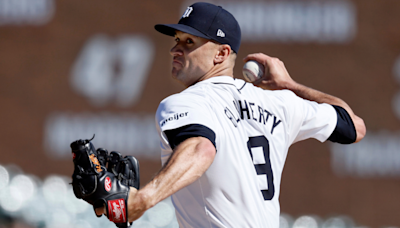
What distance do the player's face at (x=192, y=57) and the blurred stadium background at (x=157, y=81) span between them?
18.4 feet

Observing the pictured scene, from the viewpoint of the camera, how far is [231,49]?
8.76 feet

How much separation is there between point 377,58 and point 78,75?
192 inches

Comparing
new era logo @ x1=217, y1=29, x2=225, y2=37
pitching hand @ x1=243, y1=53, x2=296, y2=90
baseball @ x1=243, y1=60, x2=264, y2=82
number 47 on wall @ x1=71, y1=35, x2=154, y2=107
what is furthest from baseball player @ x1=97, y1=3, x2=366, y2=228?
number 47 on wall @ x1=71, y1=35, x2=154, y2=107

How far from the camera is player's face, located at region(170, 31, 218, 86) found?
2574 mm

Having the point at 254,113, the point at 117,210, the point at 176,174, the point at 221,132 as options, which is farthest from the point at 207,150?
the point at 254,113

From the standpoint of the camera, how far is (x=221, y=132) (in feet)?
6.98

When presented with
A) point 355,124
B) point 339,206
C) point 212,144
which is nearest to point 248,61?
point 355,124

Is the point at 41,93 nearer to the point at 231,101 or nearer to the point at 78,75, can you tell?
the point at 78,75

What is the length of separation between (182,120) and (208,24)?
2.46 ft

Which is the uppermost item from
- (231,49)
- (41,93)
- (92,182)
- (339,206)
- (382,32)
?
(231,49)

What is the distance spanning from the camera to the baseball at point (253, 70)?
3.08 m

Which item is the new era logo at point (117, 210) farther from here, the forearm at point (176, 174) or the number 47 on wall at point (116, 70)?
the number 47 on wall at point (116, 70)

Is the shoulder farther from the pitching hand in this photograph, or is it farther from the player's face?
the pitching hand

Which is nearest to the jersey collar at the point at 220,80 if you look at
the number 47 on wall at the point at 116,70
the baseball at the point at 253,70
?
the baseball at the point at 253,70
